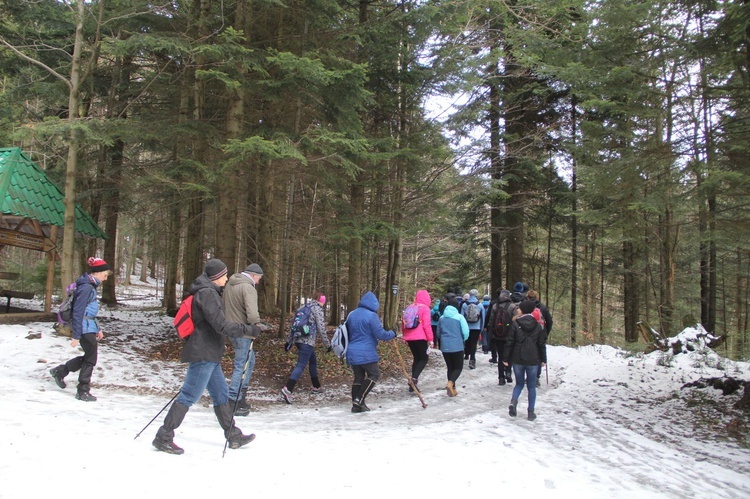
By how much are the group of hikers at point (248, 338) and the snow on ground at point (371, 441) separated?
13.9 inches

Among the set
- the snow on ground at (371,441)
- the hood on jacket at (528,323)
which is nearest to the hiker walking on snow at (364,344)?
the snow on ground at (371,441)

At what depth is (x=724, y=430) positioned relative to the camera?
650 cm

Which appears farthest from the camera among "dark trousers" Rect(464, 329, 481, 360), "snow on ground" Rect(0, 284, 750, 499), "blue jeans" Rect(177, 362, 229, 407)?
"dark trousers" Rect(464, 329, 481, 360)

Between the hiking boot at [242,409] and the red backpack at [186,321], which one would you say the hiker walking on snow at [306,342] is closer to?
the hiking boot at [242,409]

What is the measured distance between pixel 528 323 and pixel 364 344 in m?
2.61

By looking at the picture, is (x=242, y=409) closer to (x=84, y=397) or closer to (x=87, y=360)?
(x=84, y=397)

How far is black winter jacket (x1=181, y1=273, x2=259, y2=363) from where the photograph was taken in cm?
438

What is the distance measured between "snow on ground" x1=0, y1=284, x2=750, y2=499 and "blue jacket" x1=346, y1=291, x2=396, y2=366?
36.0 inches

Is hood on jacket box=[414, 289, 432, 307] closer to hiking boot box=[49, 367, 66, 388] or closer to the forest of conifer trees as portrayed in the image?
the forest of conifer trees

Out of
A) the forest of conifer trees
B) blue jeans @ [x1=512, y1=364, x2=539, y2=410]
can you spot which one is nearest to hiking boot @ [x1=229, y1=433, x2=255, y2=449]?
blue jeans @ [x1=512, y1=364, x2=539, y2=410]

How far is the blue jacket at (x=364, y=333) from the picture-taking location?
728 centimetres

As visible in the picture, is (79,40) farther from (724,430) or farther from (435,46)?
(724,430)

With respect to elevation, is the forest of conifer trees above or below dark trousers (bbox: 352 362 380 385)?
above

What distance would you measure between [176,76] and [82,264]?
37.5ft
